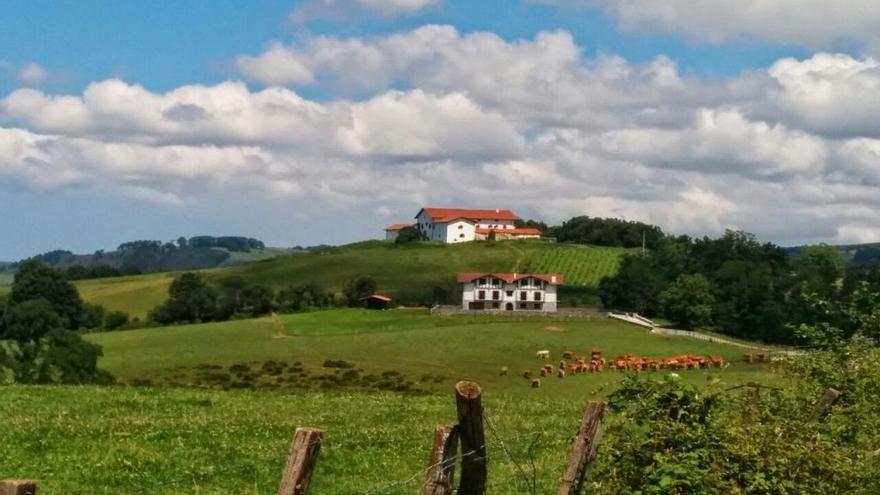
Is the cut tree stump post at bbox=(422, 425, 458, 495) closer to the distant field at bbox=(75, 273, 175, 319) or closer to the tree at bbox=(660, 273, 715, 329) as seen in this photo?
the tree at bbox=(660, 273, 715, 329)

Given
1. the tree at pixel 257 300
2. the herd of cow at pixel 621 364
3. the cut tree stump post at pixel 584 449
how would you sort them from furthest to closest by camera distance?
the tree at pixel 257 300
the herd of cow at pixel 621 364
the cut tree stump post at pixel 584 449

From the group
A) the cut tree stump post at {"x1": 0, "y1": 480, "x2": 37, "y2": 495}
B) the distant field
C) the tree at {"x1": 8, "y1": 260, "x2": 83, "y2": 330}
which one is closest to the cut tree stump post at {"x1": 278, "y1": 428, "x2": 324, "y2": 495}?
the cut tree stump post at {"x1": 0, "y1": 480, "x2": 37, "y2": 495}

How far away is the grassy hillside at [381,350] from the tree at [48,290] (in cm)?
3211

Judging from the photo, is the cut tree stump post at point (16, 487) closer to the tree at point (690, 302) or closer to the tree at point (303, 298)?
the tree at point (690, 302)

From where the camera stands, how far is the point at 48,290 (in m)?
145

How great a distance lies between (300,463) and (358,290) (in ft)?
498

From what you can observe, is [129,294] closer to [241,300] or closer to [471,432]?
[241,300]

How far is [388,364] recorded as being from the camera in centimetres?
8712

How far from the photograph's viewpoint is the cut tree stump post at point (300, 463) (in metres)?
7.81

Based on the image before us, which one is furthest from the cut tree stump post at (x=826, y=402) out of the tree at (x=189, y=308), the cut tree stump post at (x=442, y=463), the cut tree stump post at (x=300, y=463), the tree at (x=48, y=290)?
the tree at (x=189, y=308)

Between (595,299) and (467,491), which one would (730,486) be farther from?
(595,299)

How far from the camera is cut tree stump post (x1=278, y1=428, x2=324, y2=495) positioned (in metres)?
7.81

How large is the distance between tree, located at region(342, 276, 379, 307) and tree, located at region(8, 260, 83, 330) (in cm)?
3956

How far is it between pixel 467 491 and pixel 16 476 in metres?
11.0
